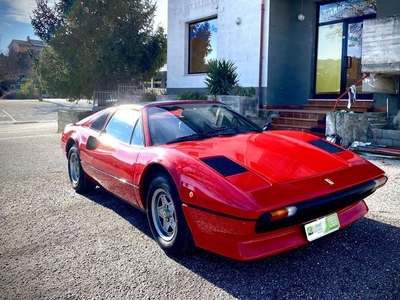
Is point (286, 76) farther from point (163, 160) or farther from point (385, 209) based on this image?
point (163, 160)

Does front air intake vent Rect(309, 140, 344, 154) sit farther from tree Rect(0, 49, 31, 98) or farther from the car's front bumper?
tree Rect(0, 49, 31, 98)

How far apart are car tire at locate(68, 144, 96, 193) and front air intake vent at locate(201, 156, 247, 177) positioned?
8.15 feet

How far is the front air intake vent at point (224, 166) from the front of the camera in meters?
2.47

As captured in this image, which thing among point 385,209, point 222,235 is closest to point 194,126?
point 222,235

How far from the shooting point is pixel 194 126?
350 centimetres

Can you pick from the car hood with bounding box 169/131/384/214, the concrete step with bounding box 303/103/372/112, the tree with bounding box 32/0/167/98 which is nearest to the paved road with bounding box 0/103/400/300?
the car hood with bounding box 169/131/384/214

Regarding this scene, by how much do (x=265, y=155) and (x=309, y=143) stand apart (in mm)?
698

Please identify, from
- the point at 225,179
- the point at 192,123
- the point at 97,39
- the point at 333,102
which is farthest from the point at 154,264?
the point at 97,39

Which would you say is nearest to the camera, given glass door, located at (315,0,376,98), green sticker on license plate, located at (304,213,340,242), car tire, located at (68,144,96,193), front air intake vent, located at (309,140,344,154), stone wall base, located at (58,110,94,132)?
green sticker on license plate, located at (304,213,340,242)

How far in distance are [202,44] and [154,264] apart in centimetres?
1053

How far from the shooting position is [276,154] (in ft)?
9.44

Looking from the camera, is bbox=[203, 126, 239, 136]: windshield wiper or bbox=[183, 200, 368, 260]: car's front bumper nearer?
bbox=[183, 200, 368, 260]: car's front bumper

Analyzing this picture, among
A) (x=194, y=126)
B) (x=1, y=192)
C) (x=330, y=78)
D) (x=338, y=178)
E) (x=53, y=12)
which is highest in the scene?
(x=53, y=12)

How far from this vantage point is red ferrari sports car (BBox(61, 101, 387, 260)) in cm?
228
